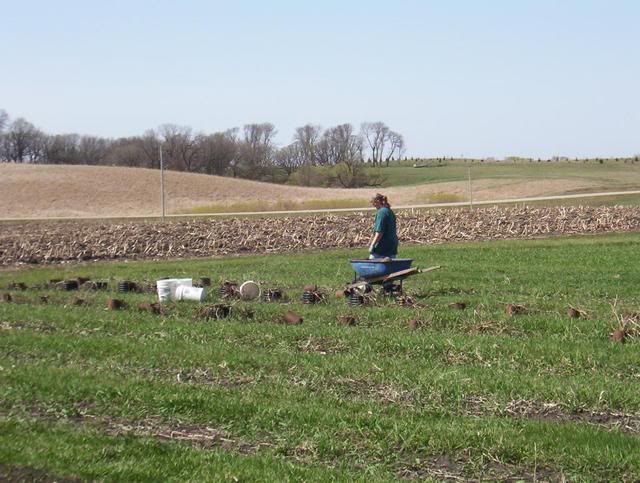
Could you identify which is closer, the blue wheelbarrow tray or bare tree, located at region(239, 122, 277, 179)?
the blue wheelbarrow tray

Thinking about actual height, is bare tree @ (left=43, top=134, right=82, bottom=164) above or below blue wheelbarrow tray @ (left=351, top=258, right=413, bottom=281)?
above

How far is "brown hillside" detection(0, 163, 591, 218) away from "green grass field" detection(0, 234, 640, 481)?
1843 inches

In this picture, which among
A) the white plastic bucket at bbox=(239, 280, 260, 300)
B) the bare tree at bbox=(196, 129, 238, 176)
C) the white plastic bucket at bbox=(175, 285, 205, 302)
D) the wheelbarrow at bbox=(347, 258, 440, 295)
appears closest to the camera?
the wheelbarrow at bbox=(347, 258, 440, 295)

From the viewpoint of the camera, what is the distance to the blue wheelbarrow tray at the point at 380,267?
14945mm

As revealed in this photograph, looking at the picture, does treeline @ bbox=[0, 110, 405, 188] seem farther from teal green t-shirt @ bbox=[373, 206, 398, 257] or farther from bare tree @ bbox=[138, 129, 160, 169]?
teal green t-shirt @ bbox=[373, 206, 398, 257]

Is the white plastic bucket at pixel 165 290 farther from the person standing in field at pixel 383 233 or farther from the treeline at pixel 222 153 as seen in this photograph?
the treeline at pixel 222 153

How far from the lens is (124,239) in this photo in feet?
104

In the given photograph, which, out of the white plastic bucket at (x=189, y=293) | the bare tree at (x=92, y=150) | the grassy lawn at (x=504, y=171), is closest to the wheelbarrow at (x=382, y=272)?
the white plastic bucket at (x=189, y=293)

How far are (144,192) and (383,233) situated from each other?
55.2 meters

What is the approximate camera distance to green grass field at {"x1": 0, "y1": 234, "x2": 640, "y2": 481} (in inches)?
244

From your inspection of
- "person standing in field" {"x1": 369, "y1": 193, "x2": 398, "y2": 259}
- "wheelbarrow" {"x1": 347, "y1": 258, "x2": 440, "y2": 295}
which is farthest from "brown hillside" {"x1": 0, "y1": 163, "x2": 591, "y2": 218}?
"wheelbarrow" {"x1": 347, "y1": 258, "x2": 440, "y2": 295}

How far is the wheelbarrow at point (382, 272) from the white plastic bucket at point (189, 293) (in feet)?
8.77

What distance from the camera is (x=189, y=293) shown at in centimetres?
1528

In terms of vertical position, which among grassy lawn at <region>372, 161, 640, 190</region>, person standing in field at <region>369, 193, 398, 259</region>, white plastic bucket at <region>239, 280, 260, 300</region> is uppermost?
grassy lawn at <region>372, 161, 640, 190</region>
